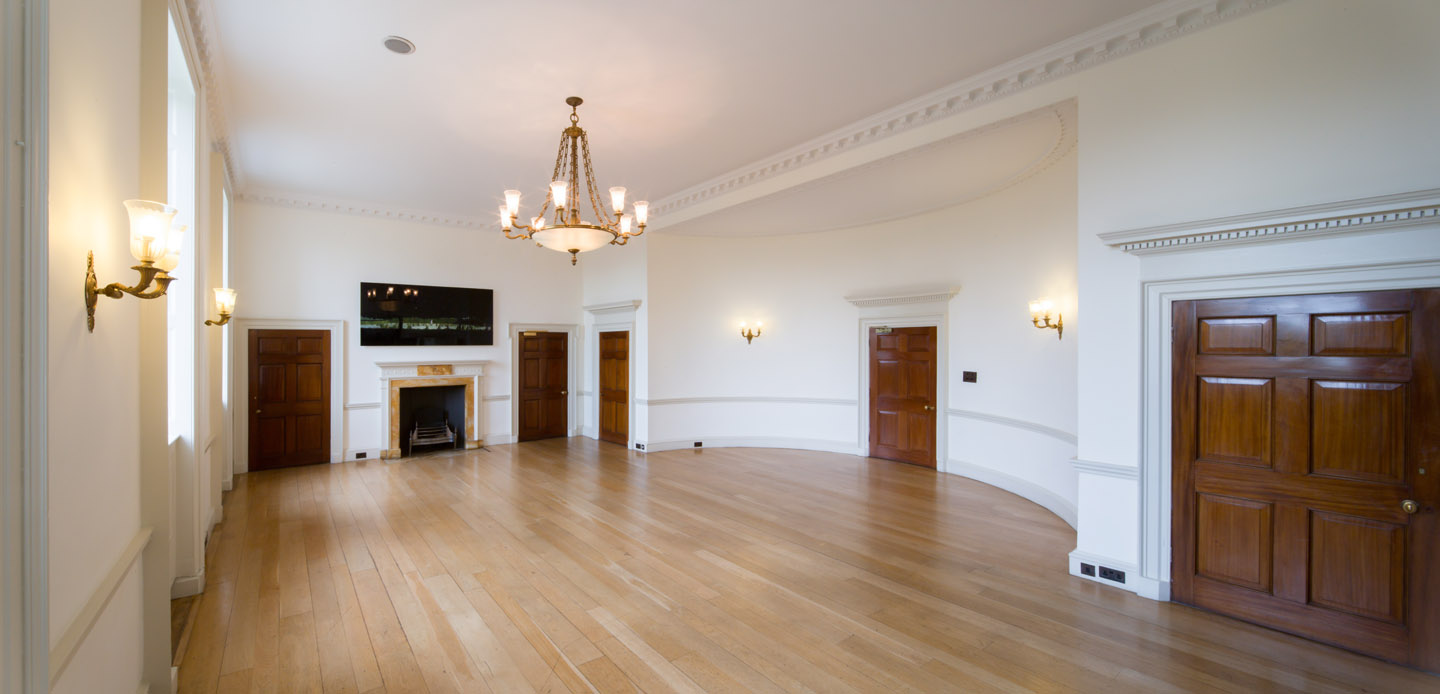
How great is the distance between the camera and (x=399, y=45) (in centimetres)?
394

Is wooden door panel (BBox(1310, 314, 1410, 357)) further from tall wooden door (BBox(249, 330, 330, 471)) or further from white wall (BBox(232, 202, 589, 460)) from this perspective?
tall wooden door (BBox(249, 330, 330, 471))

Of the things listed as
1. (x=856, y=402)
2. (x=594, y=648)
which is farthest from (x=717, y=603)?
(x=856, y=402)

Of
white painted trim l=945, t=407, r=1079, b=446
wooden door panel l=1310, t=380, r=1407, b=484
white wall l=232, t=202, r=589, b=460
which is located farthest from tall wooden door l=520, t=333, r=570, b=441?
wooden door panel l=1310, t=380, r=1407, b=484

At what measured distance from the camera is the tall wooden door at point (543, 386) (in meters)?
9.68

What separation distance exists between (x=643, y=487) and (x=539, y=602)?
9.57 feet

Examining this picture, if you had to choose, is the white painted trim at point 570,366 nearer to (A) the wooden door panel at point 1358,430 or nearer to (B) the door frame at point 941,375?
(B) the door frame at point 941,375

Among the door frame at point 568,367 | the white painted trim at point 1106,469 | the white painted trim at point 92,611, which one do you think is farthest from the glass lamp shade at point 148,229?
the door frame at point 568,367

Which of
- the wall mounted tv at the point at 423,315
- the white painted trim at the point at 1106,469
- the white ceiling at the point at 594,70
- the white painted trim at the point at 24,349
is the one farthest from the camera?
the wall mounted tv at the point at 423,315

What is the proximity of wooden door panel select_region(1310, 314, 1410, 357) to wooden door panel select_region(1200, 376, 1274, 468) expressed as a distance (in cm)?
31

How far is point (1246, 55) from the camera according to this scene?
3365 millimetres

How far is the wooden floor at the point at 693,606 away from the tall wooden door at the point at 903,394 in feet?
4.86

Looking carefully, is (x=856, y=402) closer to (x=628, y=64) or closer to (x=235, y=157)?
(x=628, y=64)

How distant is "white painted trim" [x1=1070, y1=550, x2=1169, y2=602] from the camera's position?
3.66m

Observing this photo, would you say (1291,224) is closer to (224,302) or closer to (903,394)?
(903,394)
